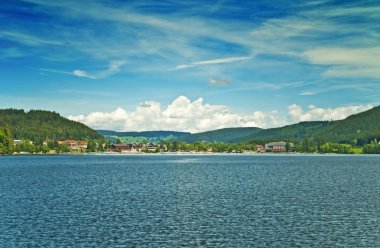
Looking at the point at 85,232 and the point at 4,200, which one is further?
the point at 4,200

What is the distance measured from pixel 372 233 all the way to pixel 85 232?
3480 centimetres

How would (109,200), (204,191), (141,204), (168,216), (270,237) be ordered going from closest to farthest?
(270,237) < (168,216) < (141,204) < (109,200) < (204,191)

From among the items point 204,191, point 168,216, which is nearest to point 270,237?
point 168,216

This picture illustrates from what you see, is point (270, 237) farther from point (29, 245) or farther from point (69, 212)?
point (69, 212)

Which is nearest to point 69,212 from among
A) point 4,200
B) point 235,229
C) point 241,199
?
point 4,200

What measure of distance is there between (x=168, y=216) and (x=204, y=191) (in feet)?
119

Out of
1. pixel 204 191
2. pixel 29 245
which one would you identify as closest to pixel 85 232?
pixel 29 245

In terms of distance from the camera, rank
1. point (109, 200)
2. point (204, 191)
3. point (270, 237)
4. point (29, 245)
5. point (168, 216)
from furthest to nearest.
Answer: point (204, 191)
point (109, 200)
point (168, 216)
point (270, 237)
point (29, 245)

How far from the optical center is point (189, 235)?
178 ft

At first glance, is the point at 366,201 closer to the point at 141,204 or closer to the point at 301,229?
the point at 301,229

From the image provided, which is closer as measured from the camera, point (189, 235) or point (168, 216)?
point (189, 235)

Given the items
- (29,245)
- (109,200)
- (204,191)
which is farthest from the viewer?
(204,191)

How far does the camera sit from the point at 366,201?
84.4 meters

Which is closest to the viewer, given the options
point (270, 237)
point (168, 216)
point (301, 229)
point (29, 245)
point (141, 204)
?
point (29, 245)
